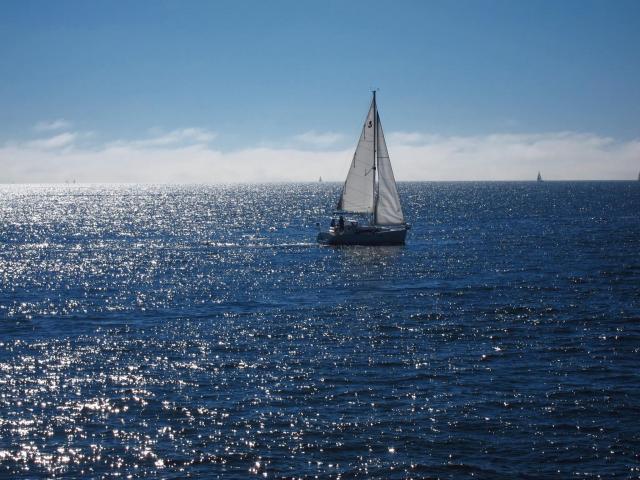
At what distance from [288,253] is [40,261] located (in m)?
27.9

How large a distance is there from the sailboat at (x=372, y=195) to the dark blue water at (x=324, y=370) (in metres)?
14.2

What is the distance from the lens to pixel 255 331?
134 ft

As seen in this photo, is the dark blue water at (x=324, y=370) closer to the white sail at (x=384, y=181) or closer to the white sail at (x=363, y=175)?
the white sail at (x=384, y=181)

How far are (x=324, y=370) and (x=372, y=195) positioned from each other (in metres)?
52.9

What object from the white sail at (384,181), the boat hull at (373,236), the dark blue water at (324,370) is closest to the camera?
the dark blue water at (324,370)

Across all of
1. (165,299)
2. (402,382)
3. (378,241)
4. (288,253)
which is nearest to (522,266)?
(378,241)

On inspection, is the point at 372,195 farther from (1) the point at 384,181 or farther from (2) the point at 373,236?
(2) the point at 373,236

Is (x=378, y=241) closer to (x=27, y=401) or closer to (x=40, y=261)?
(x=40, y=261)

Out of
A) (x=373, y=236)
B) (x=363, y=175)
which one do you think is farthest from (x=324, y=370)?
(x=363, y=175)

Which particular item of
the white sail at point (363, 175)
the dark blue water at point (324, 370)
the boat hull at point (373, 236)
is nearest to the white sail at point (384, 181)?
the white sail at point (363, 175)

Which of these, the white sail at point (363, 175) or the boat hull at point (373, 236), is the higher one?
the white sail at point (363, 175)

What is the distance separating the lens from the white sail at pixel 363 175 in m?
83.4

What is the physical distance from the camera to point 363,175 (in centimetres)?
8400

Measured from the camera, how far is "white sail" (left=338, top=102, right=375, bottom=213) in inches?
3282
